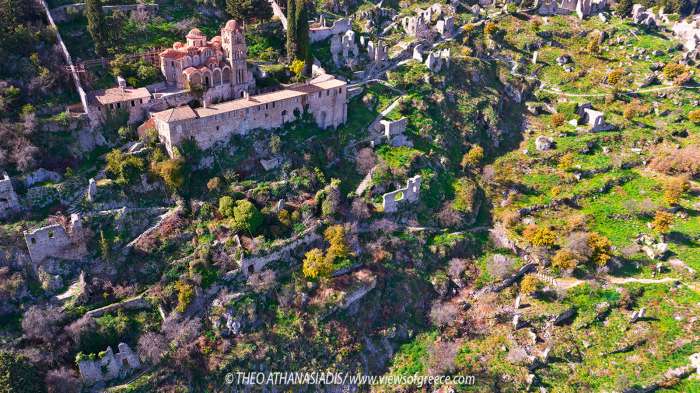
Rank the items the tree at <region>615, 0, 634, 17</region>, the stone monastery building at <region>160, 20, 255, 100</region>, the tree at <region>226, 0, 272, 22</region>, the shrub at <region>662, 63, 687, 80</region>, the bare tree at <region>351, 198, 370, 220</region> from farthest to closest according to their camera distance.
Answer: the tree at <region>615, 0, 634, 17</region>, the shrub at <region>662, 63, 687, 80</region>, the tree at <region>226, 0, 272, 22</region>, the bare tree at <region>351, 198, 370, 220</region>, the stone monastery building at <region>160, 20, 255, 100</region>

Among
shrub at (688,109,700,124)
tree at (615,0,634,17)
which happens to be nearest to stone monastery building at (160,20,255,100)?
shrub at (688,109,700,124)

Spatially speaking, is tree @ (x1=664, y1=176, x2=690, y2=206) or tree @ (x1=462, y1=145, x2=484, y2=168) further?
tree @ (x1=462, y1=145, x2=484, y2=168)

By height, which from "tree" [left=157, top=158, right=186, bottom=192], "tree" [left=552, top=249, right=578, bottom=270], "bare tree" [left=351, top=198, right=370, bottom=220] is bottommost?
"tree" [left=552, top=249, right=578, bottom=270]

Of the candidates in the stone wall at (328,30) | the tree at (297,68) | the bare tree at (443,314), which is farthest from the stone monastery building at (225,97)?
the bare tree at (443,314)

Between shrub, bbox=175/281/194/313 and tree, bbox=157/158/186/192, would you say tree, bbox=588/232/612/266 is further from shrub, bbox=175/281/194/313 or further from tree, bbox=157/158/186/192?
tree, bbox=157/158/186/192

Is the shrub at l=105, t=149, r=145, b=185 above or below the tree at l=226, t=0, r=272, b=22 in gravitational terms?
below

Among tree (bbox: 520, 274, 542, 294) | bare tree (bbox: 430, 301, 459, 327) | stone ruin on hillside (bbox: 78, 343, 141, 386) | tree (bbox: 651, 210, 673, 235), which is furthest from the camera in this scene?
tree (bbox: 651, 210, 673, 235)

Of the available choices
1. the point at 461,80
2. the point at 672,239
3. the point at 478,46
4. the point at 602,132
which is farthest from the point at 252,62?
the point at 672,239
